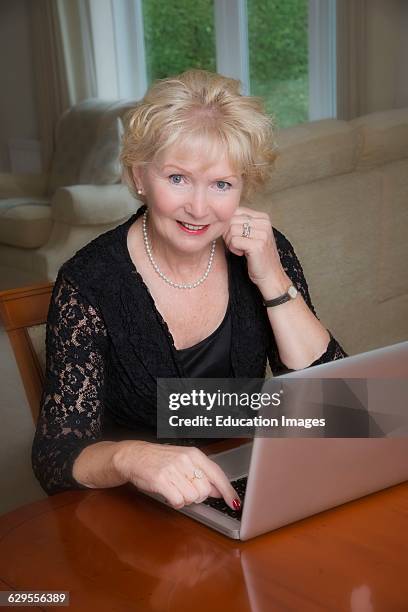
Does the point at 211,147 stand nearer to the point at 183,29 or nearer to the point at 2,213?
the point at 2,213

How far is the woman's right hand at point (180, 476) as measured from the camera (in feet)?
3.38

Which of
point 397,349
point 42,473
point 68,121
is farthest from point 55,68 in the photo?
point 397,349

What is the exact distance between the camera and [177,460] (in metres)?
1.05

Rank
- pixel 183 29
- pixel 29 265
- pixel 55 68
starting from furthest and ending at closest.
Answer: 1. pixel 183 29
2. pixel 55 68
3. pixel 29 265

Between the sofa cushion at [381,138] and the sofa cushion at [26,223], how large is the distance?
4.89 feet

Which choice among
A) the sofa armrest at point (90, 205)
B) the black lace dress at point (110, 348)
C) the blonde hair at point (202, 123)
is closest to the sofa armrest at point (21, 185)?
the sofa armrest at point (90, 205)

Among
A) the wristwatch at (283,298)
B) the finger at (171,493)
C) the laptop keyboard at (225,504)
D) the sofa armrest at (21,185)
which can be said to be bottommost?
the sofa armrest at (21,185)

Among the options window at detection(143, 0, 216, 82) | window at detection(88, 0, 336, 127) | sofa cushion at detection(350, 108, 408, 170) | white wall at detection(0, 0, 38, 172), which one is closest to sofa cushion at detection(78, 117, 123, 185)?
white wall at detection(0, 0, 38, 172)

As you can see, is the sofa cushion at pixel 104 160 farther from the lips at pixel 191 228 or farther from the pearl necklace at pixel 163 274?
the lips at pixel 191 228

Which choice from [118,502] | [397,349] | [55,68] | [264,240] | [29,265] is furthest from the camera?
[55,68]

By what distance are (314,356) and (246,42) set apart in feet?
12.9

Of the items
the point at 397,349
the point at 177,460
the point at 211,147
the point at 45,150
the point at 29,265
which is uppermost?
the point at 211,147

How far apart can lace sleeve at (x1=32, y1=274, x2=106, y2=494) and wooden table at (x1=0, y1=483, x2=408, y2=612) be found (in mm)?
133

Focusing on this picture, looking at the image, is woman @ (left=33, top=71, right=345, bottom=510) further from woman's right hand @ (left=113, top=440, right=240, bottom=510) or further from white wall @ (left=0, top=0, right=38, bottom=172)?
white wall @ (left=0, top=0, right=38, bottom=172)
